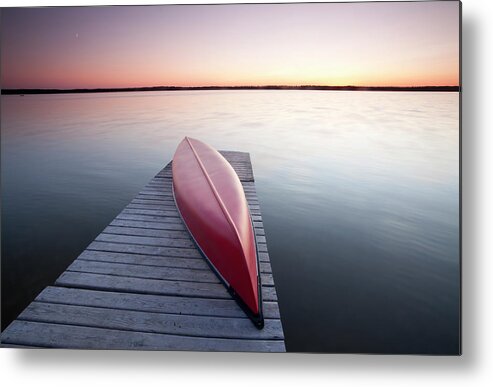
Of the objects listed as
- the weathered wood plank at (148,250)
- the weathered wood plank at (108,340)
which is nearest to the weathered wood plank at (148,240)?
the weathered wood plank at (148,250)

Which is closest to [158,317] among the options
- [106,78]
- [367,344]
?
[367,344]

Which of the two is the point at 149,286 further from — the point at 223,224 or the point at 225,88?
the point at 225,88

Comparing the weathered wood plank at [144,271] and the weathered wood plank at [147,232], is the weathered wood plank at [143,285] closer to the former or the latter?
the weathered wood plank at [144,271]

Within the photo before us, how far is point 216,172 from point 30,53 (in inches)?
47.6

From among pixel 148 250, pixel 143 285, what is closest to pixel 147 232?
pixel 148 250

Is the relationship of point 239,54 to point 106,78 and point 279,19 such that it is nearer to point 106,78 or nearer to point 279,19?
point 279,19

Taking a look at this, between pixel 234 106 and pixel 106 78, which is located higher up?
pixel 106 78

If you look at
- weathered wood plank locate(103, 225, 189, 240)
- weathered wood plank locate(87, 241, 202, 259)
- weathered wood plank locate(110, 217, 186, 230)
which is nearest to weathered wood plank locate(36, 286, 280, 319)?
weathered wood plank locate(87, 241, 202, 259)

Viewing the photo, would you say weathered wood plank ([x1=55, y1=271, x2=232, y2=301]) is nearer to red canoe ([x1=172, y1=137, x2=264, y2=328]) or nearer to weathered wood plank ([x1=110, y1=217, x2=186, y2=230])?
red canoe ([x1=172, y1=137, x2=264, y2=328])

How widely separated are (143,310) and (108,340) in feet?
0.57

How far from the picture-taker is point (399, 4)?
71.9 inches

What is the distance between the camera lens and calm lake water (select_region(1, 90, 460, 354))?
6.12ft

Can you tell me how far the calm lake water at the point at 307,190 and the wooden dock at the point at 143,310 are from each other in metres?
0.37

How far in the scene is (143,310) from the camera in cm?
156
